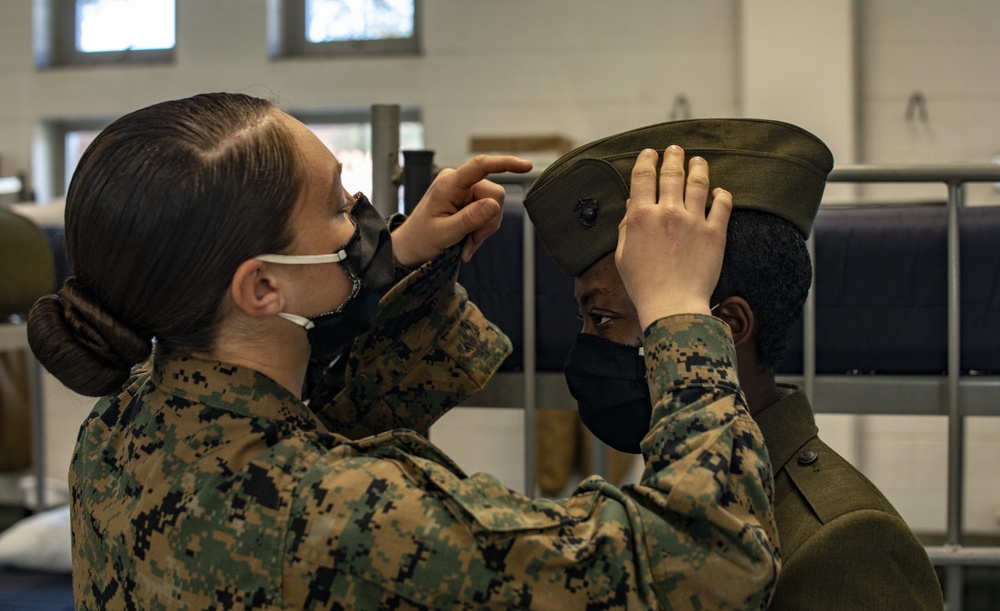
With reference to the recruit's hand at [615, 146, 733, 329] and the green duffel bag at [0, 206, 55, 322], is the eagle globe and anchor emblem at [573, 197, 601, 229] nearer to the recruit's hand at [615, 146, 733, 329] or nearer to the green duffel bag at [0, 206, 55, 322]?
the recruit's hand at [615, 146, 733, 329]

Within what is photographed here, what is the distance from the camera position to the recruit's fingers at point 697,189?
1.08m

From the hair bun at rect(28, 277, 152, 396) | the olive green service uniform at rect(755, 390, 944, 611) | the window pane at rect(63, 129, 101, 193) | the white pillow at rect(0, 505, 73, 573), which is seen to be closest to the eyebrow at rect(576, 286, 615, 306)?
the olive green service uniform at rect(755, 390, 944, 611)

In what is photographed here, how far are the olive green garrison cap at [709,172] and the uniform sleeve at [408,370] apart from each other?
0.18 metres

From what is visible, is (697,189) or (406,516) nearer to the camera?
(406,516)

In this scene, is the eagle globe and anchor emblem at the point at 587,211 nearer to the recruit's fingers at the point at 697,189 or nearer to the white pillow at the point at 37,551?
the recruit's fingers at the point at 697,189

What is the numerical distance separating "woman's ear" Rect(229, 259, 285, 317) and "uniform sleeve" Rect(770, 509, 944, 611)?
24.6 inches

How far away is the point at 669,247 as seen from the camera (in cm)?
104

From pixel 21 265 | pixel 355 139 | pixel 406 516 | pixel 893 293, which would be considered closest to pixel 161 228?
pixel 406 516

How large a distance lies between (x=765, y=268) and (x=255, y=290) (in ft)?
1.97

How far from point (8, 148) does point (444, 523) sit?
4969 mm

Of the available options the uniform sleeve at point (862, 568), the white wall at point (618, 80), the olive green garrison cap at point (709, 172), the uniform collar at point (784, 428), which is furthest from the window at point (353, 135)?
the uniform sleeve at point (862, 568)

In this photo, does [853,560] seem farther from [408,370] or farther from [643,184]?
[408,370]

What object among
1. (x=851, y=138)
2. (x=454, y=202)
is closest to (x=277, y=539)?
(x=454, y=202)

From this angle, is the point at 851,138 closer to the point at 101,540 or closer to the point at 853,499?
the point at 853,499
